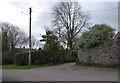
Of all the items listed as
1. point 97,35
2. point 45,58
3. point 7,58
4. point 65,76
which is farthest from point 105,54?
point 7,58

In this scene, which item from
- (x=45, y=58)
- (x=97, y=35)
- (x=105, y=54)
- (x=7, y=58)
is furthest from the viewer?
(x=7, y=58)

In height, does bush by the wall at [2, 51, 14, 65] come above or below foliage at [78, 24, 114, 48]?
→ below

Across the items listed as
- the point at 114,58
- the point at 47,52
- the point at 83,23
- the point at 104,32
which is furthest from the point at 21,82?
the point at 83,23

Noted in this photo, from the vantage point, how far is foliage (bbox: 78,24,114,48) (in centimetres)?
3134

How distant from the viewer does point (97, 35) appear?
104 ft

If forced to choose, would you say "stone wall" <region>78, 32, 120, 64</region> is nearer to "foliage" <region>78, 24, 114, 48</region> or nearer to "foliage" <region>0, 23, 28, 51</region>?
"foliage" <region>78, 24, 114, 48</region>

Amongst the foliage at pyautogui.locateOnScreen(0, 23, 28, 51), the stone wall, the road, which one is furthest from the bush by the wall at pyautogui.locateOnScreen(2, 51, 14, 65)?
the road

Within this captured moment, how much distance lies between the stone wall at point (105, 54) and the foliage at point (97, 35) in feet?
2.29

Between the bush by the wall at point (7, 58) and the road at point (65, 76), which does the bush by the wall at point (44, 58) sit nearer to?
the bush by the wall at point (7, 58)

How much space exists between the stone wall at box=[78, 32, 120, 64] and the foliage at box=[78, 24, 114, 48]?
0.70 metres

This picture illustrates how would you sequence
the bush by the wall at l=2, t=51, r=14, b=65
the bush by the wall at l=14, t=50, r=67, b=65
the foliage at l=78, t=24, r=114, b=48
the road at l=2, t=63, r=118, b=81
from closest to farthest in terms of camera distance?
the road at l=2, t=63, r=118, b=81, the foliage at l=78, t=24, r=114, b=48, the bush by the wall at l=14, t=50, r=67, b=65, the bush by the wall at l=2, t=51, r=14, b=65

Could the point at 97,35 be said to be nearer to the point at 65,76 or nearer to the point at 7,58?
the point at 65,76

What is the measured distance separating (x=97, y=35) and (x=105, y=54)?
269 cm

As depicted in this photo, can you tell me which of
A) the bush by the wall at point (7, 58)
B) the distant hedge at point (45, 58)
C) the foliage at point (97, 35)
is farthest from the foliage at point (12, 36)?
the foliage at point (97, 35)
